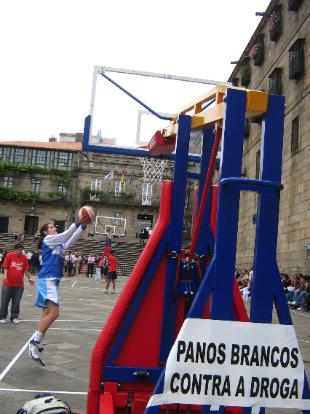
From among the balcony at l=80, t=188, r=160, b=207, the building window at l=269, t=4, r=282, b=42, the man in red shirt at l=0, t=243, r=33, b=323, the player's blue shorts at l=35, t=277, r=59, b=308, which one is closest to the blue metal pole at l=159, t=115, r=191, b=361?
the player's blue shorts at l=35, t=277, r=59, b=308

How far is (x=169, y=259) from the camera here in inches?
150

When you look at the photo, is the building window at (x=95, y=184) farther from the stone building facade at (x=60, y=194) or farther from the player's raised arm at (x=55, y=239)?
the player's raised arm at (x=55, y=239)

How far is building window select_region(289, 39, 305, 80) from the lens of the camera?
66.9ft

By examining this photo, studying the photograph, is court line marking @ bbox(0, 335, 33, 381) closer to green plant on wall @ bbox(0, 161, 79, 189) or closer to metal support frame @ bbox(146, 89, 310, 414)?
metal support frame @ bbox(146, 89, 310, 414)

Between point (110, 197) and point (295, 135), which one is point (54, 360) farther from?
point (110, 197)

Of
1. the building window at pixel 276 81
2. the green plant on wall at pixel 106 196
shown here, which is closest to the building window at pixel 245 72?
the building window at pixel 276 81

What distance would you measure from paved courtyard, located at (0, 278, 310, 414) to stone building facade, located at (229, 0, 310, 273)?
847cm

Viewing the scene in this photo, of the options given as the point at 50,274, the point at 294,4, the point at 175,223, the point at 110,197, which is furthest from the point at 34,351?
the point at 110,197

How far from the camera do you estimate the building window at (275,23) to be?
24094mm

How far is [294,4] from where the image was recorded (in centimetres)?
2145

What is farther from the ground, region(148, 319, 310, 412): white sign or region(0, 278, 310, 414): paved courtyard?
region(148, 319, 310, 412): white sign

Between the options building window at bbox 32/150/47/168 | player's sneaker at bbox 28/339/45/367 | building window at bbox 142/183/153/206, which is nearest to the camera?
player's sneaker at bbox 28/339/45/367

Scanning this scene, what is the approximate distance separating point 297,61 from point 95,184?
1600 inches

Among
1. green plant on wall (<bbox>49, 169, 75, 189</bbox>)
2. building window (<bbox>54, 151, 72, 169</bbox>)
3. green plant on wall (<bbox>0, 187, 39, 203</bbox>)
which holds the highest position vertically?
building window (<bbox>54, 151, 72, 169</bbox>)
